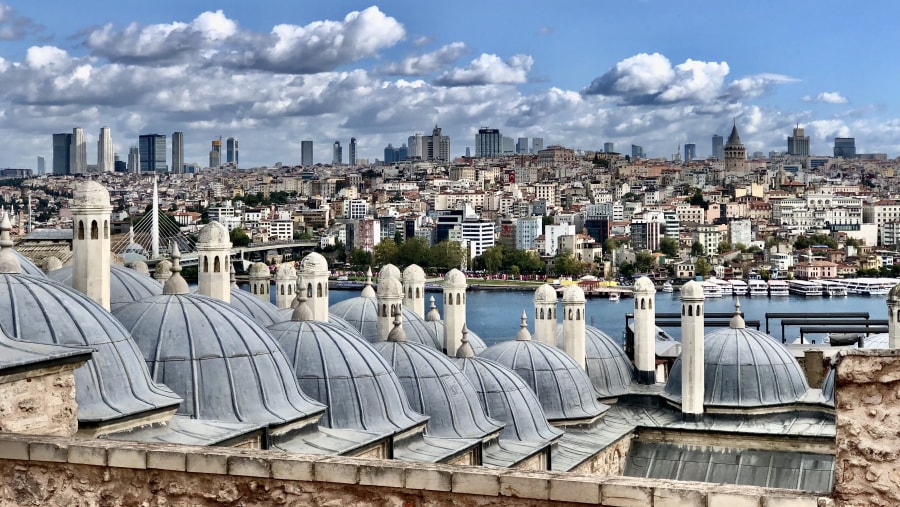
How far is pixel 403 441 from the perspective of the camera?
22.5 feet

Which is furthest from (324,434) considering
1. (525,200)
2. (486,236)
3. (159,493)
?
(525,200)

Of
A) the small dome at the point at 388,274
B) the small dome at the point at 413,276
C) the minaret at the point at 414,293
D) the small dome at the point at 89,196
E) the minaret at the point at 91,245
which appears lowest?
the minaret at the point at 414,293

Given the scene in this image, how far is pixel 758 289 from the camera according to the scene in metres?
48.8

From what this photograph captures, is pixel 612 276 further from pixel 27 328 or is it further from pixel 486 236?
pixel 27 328

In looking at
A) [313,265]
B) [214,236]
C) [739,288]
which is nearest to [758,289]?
[739,288]

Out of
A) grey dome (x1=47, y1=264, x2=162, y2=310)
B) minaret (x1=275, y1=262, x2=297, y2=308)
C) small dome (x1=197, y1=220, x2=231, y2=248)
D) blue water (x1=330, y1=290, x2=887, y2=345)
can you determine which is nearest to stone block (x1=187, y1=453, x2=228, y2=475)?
grey dome (x1=47, y1=264, x2=162, y2=310)

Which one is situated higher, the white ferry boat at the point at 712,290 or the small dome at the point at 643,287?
the small dome at the point at 643,287

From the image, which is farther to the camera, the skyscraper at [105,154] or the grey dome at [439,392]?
the skyscraper at [105,154]

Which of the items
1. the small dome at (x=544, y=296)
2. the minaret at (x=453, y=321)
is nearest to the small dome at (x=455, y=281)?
the minaret at (x=453, y=321)

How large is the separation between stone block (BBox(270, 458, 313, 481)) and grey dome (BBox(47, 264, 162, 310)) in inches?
187

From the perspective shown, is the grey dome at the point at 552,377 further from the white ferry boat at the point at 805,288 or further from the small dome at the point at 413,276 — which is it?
the white ferry boat at the point at 805,288

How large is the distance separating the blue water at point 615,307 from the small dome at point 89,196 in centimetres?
2490

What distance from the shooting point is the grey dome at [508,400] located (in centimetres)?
839

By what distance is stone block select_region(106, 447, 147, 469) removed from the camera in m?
Result: 2.93
